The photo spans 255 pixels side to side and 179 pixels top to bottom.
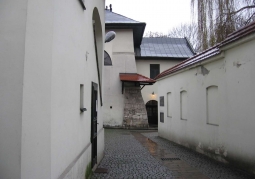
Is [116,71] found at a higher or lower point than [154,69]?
→ lower

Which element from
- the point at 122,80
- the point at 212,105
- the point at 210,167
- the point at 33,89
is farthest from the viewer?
the point at 122,80

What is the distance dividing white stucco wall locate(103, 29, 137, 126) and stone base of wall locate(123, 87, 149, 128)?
607 millimetres

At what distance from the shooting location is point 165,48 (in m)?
24.7

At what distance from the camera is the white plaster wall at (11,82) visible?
93.7 inches

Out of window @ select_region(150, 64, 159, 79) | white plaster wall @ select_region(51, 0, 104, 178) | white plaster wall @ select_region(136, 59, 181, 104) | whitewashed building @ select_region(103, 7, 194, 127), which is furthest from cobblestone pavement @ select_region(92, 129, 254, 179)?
window @ select_region(150, 64, 159, 79)

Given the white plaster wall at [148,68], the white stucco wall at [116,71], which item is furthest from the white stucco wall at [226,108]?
the white plaster wall at [148,68]

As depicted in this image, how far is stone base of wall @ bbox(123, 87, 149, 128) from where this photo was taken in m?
19.4

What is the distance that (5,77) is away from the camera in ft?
7.99

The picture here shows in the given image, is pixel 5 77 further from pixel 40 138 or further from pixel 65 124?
pixel 65 124

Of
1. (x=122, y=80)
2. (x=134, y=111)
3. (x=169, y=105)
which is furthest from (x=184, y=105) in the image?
(x=134, y=111)

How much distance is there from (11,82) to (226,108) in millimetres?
5632

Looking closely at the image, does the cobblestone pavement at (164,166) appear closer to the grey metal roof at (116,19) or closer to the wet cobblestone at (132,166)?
the wet cobblestone at (132,166)

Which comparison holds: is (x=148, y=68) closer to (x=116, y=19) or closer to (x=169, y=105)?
(x=116, y=19)

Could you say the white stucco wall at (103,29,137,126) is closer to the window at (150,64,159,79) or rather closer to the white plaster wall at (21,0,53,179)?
the window at (150,64,159,79)
